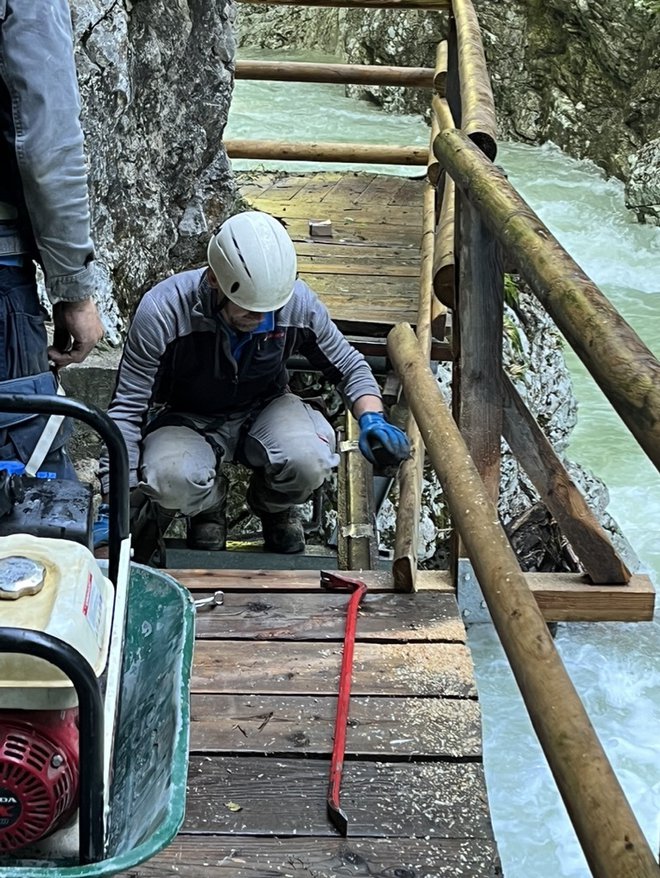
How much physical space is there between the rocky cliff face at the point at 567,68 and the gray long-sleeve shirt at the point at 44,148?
11086 millimetres

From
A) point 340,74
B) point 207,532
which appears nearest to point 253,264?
point 207,532

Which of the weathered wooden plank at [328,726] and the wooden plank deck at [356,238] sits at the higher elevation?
the weathered wooden plank at [328,726]

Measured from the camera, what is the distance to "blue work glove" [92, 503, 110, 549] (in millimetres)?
2744

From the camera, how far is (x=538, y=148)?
14.7 meters

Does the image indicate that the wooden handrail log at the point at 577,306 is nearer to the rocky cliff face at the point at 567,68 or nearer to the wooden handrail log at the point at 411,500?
the wooden handrail log at the point at 411,500

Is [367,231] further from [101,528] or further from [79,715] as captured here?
[79,715]

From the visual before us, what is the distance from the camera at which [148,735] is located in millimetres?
1672

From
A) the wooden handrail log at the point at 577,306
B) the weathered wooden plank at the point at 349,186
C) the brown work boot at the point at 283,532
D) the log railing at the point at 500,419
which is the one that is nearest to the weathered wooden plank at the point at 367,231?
the weathered wooden plank at the point at 349,186

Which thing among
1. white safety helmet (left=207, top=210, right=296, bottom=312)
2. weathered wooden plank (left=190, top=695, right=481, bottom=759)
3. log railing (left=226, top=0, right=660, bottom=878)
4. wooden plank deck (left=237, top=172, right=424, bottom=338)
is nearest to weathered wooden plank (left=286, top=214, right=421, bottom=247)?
wooden plank deck (left=237, top=172, right=424, bottom=338)

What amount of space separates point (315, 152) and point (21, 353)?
4.05m

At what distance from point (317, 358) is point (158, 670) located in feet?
5.89

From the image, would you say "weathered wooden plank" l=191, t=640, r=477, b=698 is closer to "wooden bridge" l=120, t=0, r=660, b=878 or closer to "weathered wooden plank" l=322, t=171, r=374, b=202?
"wooden bridge" l=120, t=0, r=660, b=878

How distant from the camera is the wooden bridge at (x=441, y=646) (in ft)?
5.35

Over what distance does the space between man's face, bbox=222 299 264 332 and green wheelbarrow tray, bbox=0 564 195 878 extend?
1.28 meters
